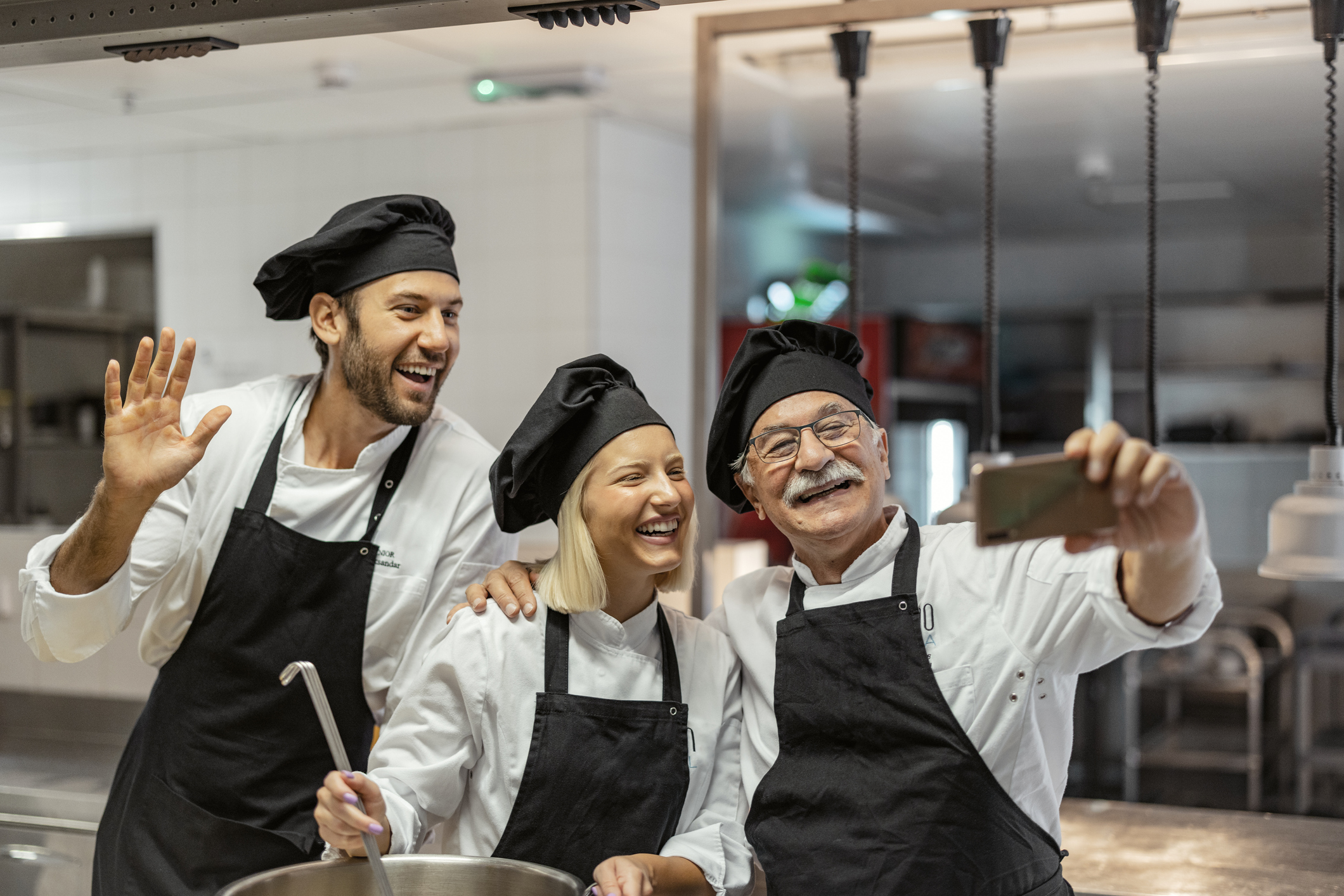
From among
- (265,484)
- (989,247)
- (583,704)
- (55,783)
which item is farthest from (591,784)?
(55,783)

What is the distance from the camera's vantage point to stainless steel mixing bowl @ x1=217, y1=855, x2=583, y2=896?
1.48 meters

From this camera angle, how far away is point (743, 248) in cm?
739

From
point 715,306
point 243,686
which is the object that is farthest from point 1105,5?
point 243,686

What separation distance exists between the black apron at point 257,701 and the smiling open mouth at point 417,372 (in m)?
0.20

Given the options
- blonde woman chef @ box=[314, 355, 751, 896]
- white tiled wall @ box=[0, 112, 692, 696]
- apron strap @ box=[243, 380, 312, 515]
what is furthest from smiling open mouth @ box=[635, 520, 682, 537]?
white tiled wall @ box=[0, 112, 692, 696]

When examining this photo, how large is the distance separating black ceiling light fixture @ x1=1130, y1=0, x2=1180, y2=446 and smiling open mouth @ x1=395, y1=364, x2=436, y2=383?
1093 millimetres

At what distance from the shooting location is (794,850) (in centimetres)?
162

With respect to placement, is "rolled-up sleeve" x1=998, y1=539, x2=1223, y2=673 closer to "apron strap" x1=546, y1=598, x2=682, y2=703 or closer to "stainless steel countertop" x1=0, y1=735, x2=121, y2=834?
"apron strap" x1=546, y1=598, x2=682, y2=703

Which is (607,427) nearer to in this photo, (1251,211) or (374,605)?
(374,605)

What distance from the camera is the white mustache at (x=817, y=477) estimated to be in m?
1.61

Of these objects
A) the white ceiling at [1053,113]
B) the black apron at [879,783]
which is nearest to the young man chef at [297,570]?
the black apron at [879,783]

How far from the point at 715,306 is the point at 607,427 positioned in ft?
2.95

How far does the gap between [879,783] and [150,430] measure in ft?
3.30

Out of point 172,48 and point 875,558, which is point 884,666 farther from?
point 172,48
